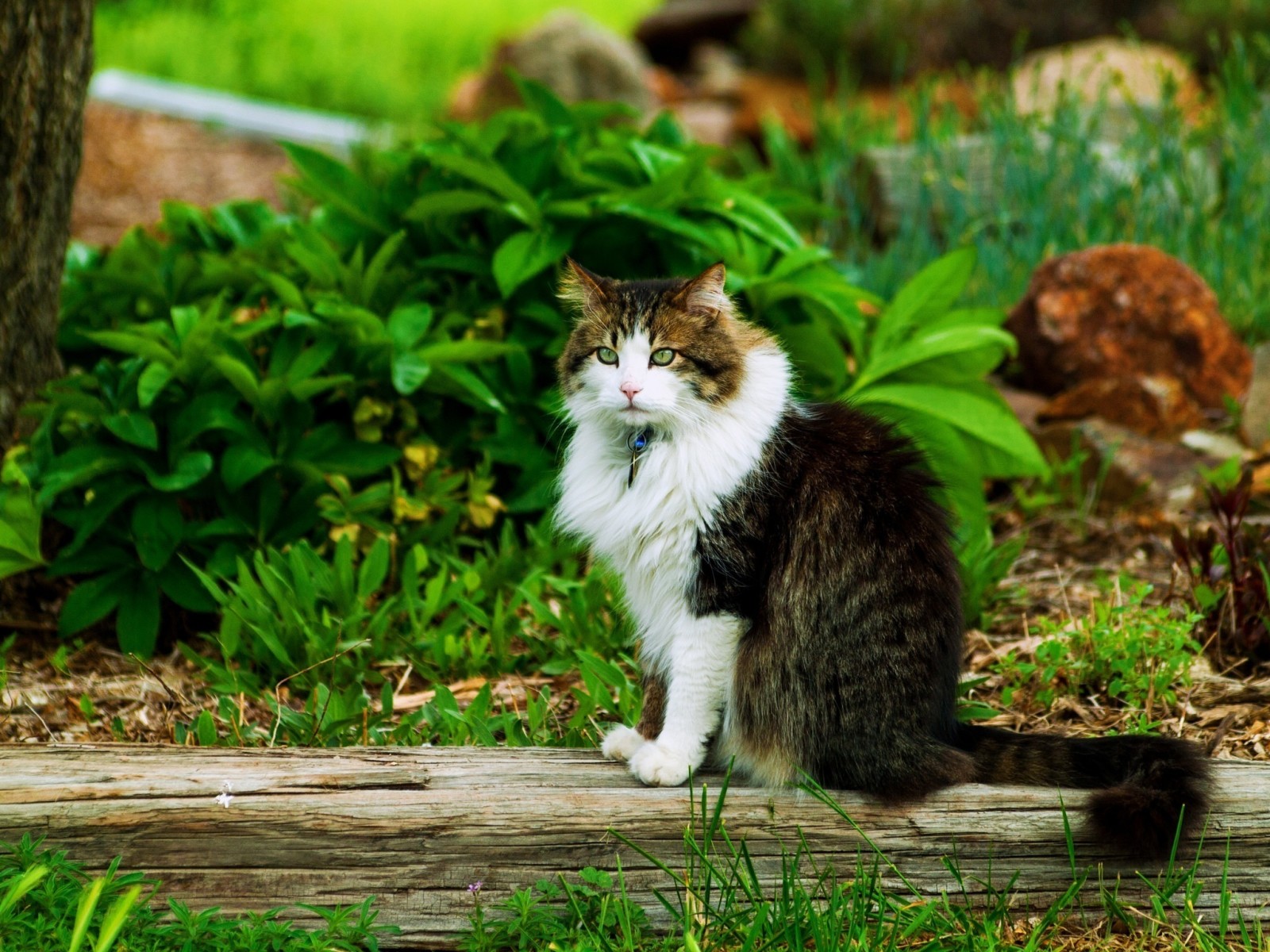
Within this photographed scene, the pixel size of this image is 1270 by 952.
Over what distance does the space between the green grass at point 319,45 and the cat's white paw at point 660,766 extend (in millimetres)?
9323

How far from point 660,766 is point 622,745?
0.18 meters

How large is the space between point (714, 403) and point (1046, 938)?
1.38 metres

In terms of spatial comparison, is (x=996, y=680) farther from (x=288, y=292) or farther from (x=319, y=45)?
(x=319, y=45)

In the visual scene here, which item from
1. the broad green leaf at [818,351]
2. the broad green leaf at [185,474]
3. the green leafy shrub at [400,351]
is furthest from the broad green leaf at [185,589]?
the broad green leaf at [818,351]

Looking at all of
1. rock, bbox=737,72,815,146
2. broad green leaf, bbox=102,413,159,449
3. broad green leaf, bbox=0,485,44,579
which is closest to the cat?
broad green leaf, bbox=102,413,159,449

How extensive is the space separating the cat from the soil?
20.7 ft

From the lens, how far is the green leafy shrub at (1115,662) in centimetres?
330

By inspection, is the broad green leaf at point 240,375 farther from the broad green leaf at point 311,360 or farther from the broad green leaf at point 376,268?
the broad green leaf at point 376,268

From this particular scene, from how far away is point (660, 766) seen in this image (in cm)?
281

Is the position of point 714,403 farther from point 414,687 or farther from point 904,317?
point 904,317

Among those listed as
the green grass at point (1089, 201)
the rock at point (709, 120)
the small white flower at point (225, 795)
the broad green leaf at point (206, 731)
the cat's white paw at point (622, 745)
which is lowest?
the broad green leaf at point (206, 731)

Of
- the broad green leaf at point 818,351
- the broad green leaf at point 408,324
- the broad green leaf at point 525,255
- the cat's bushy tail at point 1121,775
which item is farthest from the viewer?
the broad green leaf at point 818,351

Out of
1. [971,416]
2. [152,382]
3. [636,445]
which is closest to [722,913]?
[636,445]

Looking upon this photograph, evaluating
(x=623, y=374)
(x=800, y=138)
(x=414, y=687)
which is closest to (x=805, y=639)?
(x=623, y=374)
